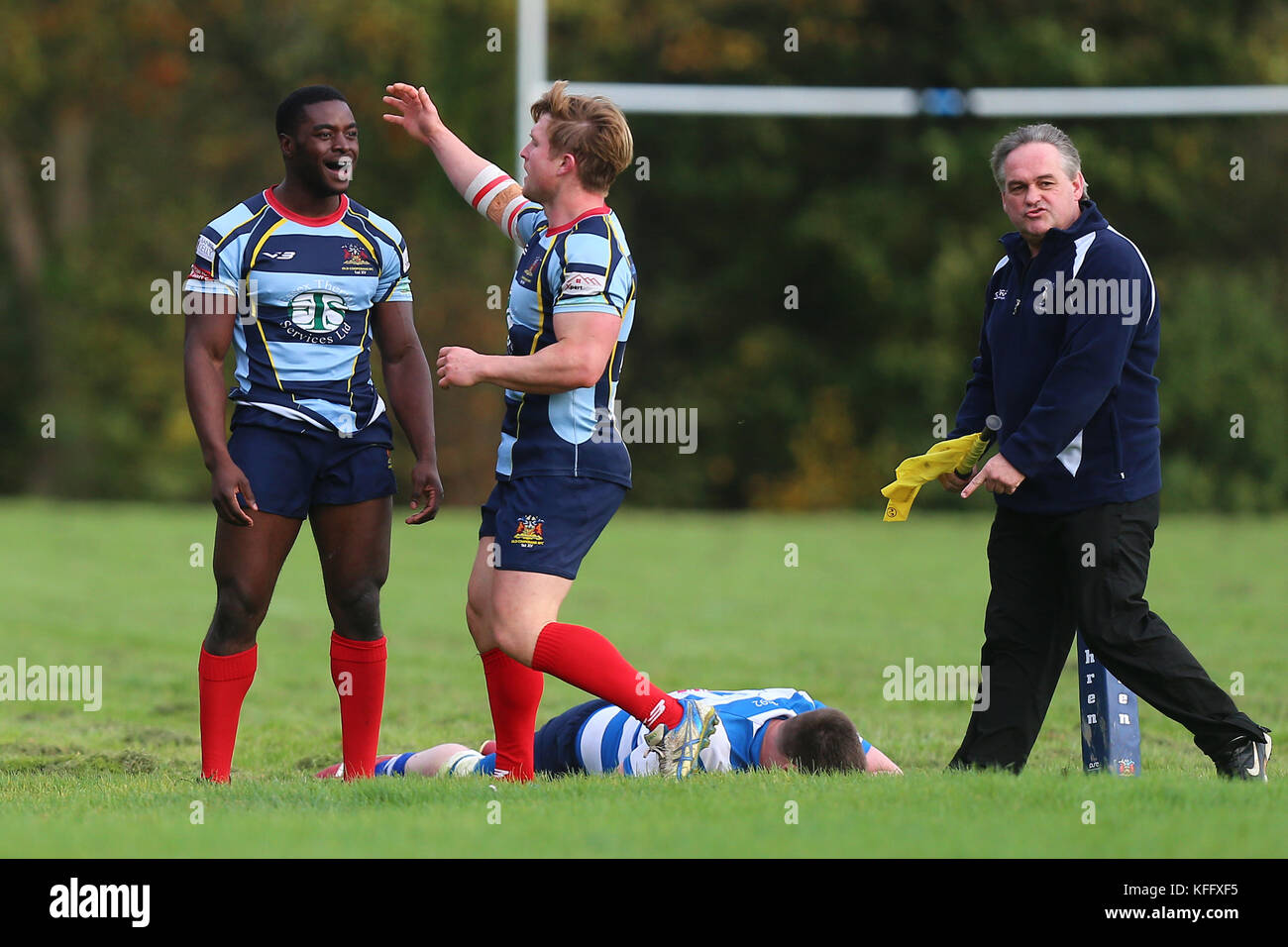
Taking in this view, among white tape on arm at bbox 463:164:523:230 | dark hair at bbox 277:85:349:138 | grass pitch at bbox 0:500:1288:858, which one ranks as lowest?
grass pitch at bbox 0:500:1288:858

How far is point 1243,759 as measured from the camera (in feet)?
16.3

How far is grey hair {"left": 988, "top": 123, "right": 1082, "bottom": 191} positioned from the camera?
16.8 feet

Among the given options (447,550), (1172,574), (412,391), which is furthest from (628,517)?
(412,391)

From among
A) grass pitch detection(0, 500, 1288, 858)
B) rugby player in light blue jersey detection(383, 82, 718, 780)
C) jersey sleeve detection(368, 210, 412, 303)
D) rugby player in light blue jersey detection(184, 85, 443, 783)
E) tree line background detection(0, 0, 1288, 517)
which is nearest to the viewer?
grass pitch detection(0, 500, 1288, 858)

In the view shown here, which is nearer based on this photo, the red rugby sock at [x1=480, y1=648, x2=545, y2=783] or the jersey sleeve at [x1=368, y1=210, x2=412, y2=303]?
the red rugby sock at [x1=480, y1=648, x2=545, y2=783]

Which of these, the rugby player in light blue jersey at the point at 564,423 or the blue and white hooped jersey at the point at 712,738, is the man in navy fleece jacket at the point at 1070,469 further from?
the rugby player in light blue jersey at the point at 564,423

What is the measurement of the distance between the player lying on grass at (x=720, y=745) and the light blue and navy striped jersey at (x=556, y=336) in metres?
0.93

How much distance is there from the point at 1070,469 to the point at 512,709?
1.90 meters

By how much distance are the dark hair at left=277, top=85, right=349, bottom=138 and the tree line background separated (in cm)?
1904

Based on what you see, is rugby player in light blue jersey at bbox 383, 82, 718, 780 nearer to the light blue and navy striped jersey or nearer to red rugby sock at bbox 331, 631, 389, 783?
the light blue and navy striped jersey

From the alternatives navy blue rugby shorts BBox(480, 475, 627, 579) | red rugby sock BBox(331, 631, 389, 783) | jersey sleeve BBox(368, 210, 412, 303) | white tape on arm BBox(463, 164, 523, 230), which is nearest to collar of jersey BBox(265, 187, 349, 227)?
jersey sleeve BBox(368, 210, 412, 303)

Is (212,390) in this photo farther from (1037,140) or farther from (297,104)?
(1037,140)

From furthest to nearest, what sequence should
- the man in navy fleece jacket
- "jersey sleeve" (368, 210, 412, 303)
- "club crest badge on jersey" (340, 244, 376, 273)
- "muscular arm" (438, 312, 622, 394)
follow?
"jersey sleeve" (368, 210, 412, 303), "club crest badge on jersey" (340, 244, 376, 273), the man in navy fleece jacket, "muscular arm" (438, 312, 622, 394)
